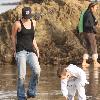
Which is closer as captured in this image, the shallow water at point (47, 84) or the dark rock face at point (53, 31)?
the shallow water at point (47, 84)

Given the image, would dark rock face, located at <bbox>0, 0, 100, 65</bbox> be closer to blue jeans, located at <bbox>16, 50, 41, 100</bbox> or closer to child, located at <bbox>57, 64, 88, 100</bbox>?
blue jeans, located at <bbox>16, 50, 41, 100</bbox>

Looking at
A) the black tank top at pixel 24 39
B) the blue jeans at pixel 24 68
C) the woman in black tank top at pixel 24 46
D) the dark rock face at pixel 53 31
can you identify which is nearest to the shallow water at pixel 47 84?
the blue jeans at pixel 24 68

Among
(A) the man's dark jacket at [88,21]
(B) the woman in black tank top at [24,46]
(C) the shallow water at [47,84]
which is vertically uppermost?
(A) the man's dark jacket at [88,21]

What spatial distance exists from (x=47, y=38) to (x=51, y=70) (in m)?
2.94

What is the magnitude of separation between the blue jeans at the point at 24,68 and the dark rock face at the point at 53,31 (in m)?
7.33

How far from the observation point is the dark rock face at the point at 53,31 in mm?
20094

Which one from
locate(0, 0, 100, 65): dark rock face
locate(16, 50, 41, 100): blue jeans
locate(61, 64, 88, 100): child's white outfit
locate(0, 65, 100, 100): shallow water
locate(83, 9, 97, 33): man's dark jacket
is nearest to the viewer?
locate(61, 64, 88, 100): child's white outfit

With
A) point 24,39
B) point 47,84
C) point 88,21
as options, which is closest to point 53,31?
point 88,21

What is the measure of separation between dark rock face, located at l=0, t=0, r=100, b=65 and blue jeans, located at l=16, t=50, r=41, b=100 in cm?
733

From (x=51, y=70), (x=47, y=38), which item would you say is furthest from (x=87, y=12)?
(x=47, y=38)

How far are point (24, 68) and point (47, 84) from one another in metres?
2.47

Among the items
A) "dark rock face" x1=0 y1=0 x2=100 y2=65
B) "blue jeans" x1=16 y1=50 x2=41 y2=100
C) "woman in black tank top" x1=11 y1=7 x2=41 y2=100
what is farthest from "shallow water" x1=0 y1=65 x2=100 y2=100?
"dark rock face" x1=0 y1=0 x2=100 y2=65

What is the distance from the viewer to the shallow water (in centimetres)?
1265

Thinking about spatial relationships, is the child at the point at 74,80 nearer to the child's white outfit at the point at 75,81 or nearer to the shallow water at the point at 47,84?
the child's white outfit at the point at 75,81
